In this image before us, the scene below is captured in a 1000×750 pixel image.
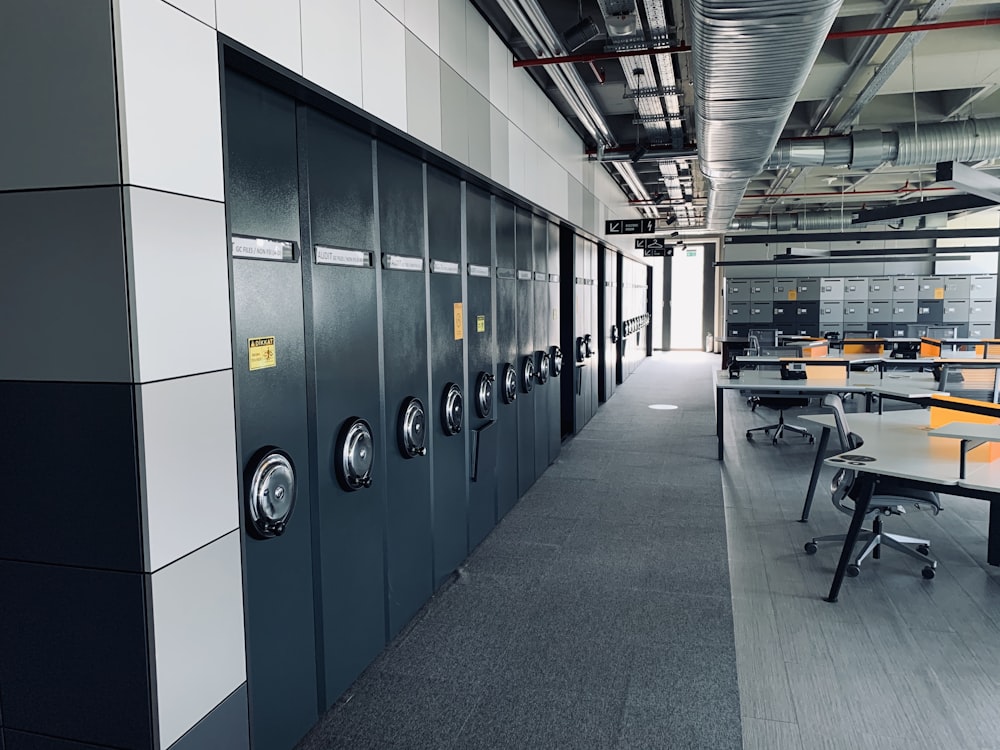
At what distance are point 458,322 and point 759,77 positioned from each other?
2074 mm

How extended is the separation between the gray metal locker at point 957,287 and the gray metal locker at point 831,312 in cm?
197

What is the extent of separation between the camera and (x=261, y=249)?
2346mm

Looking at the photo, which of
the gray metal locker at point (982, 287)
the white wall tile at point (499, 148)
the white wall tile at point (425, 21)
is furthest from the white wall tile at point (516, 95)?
the gray metal locker at point (982, 287)

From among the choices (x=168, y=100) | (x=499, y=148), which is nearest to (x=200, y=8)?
(x=168, y=100)

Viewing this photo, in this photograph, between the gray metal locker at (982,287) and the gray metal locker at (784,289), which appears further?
the gray metal locker at (784,289)

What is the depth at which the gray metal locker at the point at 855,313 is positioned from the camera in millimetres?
15344

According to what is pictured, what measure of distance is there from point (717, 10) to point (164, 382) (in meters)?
2.45

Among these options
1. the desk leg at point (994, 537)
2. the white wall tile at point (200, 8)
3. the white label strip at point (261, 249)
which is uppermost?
the white wall tile at point (200, 8)

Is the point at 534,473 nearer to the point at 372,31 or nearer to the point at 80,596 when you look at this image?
the point at 372,31

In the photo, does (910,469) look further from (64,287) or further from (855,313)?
(855,313)

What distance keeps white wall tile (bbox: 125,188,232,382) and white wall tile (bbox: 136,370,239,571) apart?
57 millimetres

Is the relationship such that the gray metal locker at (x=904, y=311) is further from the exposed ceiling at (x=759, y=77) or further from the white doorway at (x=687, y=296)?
the exposed ceiling at (x=759, y=77)

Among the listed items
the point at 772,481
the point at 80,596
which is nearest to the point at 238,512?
the point at 80,596

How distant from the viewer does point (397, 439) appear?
3459 millimetres
